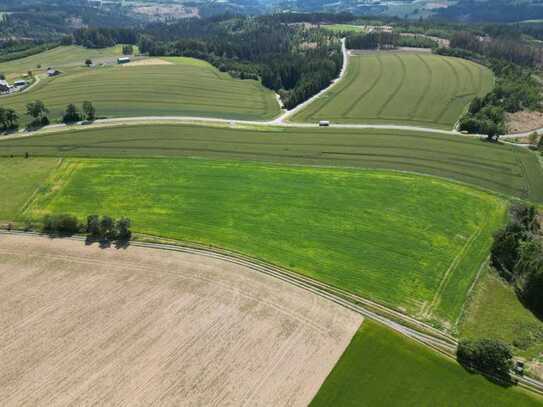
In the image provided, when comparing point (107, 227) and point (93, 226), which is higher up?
point (93, 226)

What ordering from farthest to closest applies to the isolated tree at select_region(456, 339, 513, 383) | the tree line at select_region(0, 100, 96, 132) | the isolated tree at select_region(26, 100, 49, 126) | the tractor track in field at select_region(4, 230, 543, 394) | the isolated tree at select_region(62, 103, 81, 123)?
the isolated tree at select_region(62, 103, 81, 123) → the isolated tree at select_region(26, 100, 49, 126) → the tree line at select_region(0, 100, 96, 132) → the tractor track in field at select_region(4, 230, 543, 394) → the isolated tree at select_region(456, 339, 513, 383)

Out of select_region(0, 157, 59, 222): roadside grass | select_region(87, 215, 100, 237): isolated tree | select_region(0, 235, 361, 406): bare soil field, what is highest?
select_region(87, 215, 100, 237): isolated tree

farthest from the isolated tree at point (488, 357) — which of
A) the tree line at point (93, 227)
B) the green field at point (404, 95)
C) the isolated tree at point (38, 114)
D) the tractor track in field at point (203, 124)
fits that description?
the isolated tree at point (38, 114)

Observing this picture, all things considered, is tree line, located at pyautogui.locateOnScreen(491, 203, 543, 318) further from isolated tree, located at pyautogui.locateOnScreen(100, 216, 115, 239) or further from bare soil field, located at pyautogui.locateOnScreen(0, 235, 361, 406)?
isolated tree, located at pyautogui.locateOnScreen(100, 216, 115, 239)

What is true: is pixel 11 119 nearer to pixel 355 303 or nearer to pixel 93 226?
pixel 93 226

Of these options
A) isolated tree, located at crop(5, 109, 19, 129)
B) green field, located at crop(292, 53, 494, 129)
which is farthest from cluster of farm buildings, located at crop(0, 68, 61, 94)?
green field, located at crop(292, 53, 494, 129)

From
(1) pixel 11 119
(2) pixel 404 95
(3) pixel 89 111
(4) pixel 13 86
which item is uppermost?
(3) pixel 89 111

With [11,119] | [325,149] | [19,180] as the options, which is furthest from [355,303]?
[11,119]
